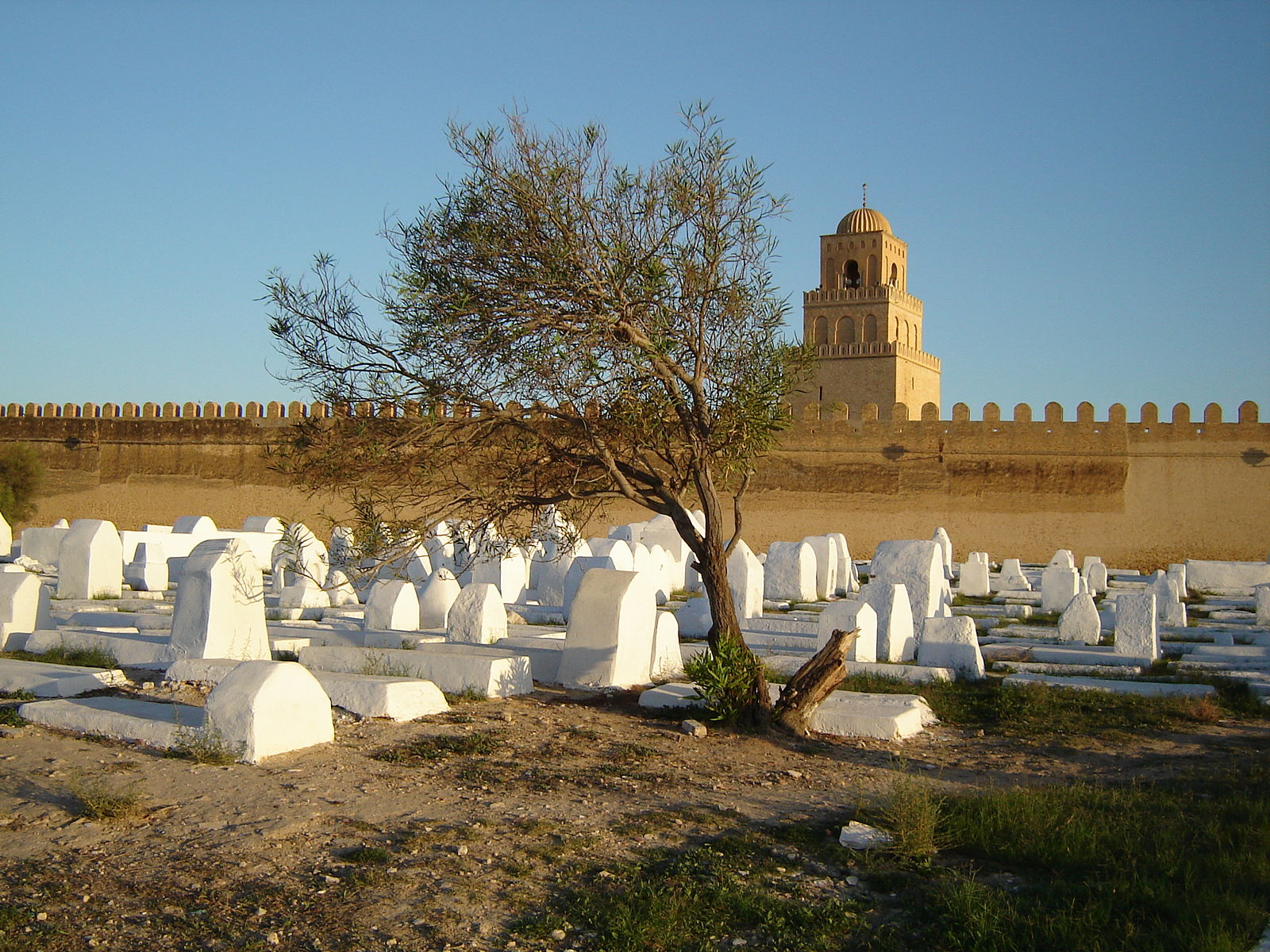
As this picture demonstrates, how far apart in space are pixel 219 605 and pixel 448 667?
1.52 metres

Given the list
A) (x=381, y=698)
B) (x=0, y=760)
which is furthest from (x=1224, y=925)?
(x=0, y=760)

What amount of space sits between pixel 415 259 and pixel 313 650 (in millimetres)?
2939

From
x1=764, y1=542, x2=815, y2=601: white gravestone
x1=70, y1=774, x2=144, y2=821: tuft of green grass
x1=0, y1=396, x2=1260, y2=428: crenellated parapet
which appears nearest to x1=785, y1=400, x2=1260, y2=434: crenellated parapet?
x1=0, y1=396, x2=1260, y2=428: crenellated parapet

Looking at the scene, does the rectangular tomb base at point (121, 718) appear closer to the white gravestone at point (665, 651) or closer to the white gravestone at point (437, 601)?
Answer: the white gravestone at point (665, 651)

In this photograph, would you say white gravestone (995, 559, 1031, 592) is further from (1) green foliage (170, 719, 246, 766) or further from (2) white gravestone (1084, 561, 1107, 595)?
(1) green foliage (170, 719, 246, 766)

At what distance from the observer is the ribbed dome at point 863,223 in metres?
44.0

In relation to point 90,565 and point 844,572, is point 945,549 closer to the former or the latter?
point 844,572

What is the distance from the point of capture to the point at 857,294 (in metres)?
43.0

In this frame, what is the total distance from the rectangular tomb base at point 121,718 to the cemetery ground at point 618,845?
0.36 ft

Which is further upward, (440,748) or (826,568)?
(826,568)

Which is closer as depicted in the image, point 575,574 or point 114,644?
point 114,644

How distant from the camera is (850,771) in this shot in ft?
18.5

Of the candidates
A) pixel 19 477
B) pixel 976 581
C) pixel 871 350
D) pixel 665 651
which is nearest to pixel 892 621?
pixel 665 651

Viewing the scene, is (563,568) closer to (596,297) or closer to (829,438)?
(596,297)
